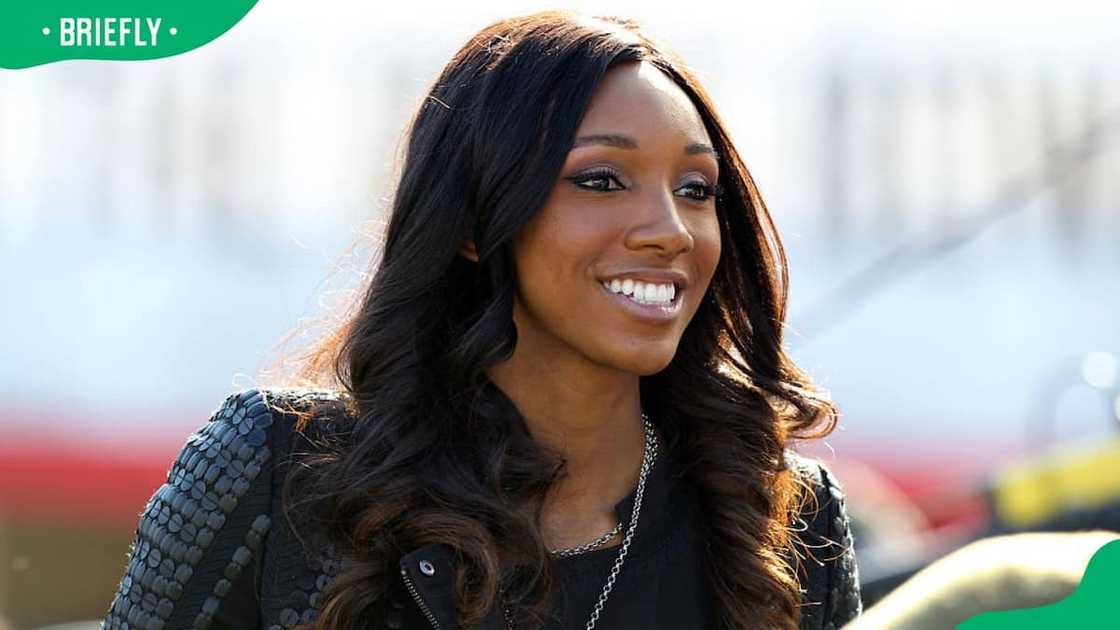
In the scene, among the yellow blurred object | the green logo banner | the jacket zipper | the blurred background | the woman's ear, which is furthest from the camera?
the blurred background

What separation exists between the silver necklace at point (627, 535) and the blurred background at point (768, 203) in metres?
2.91

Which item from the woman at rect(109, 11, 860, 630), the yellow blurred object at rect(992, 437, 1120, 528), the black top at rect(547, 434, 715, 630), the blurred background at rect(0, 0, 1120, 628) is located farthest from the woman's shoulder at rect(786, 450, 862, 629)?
the blurred background at rect(0, 0, 1120, 628)

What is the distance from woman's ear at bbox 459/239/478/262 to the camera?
2.24 m

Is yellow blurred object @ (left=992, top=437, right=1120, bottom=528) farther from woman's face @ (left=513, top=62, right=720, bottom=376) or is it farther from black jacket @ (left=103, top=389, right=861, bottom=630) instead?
black jacket @ (left=103, top=389, right=861, bottom=630)

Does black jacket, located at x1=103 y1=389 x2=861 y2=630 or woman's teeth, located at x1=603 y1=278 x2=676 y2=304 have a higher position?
woman's teeth, located at x1=603 y1=278 x2=676 y2=304

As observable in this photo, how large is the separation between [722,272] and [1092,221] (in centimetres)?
369

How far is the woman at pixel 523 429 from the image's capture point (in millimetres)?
2057

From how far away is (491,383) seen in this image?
2254 mm

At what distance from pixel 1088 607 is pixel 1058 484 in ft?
12.9

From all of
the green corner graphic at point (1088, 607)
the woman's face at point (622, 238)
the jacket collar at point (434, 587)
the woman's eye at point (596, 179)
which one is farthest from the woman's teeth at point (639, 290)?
the green corner graphic at point (1088, 607)

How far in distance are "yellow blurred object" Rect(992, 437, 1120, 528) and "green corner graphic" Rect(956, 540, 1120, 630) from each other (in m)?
3.58

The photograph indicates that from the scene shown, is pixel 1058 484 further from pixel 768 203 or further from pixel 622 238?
pixel 622 238

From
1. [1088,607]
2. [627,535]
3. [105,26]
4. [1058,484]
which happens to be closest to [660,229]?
[627,535]

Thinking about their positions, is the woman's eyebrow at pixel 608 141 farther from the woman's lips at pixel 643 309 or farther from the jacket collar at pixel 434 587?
the jacket collar at pixel 434 587
